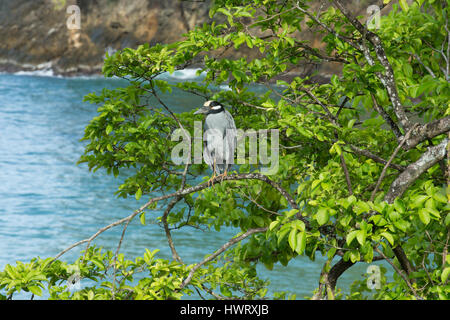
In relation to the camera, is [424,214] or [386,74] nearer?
[424,214]

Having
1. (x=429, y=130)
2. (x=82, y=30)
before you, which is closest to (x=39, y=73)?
(x=82, y=30)

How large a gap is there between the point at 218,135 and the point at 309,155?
0.66 metres

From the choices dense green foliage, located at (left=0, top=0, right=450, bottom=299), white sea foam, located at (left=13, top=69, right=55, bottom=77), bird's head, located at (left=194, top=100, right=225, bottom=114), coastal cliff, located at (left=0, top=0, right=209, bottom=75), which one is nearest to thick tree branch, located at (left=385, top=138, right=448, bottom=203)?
dense green foliage, located at (left=0, top=0, right=450, bottom=299)

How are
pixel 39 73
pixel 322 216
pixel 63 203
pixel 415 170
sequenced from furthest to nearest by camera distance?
pixel 39 73, pixel 63 203, pixel 415 170, pixel 322 216

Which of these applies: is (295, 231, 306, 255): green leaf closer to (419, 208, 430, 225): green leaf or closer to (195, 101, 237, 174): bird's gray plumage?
(419, 208, 430, 225): green leaf

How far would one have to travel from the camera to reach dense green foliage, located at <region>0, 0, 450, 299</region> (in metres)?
2.83

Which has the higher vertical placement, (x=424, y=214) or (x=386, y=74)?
(x=386, y=74)

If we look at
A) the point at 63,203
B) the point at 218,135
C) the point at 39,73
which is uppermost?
the point at 39,73

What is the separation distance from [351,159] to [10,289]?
2289mm

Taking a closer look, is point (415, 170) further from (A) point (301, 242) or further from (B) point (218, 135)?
(B) point (218, 135)

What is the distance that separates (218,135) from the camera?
395 cm

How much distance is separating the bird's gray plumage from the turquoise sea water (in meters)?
6.58

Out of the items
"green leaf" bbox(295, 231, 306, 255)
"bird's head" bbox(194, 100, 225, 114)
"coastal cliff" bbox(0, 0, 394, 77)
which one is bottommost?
"green leaf" bbox(295, 231, 306, 255)

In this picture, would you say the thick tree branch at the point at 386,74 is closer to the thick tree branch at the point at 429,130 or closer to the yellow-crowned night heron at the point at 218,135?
the thick tree branch at the point at 429,130
